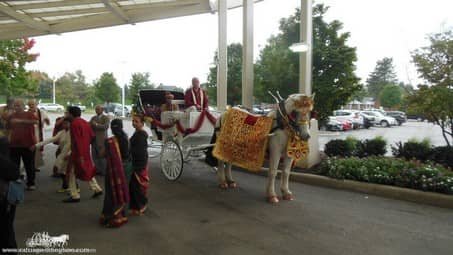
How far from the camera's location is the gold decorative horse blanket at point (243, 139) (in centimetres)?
603

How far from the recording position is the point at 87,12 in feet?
46.5

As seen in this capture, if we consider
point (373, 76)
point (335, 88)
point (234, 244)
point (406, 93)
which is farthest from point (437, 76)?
point (373, 76)

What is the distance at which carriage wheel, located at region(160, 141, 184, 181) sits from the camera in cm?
761

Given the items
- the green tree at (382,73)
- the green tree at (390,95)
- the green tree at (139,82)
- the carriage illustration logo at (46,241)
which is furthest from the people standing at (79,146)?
the green tree at (382,73)

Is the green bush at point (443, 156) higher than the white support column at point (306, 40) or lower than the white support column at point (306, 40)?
lower

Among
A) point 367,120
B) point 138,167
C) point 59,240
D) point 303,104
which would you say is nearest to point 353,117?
point 367,120

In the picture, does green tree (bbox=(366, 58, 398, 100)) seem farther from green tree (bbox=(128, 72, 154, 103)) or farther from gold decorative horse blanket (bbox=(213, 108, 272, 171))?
gold decorative horse blanket (bbox=(213, 108, 272, 171))

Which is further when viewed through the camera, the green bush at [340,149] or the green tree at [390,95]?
the green tree at [390,95]

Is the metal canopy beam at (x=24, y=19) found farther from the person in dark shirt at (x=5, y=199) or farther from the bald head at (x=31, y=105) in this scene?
the person in dark shirt at (x=5, y=199)

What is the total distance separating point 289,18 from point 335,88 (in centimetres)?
450

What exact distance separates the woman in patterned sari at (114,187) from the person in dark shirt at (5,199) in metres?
1.34

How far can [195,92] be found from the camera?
8.19m

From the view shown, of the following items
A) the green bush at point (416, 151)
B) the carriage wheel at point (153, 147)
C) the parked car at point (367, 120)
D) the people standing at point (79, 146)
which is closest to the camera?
the people standing at point (79, 146)

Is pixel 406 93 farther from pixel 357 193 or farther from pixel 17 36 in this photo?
pixel 17 36
